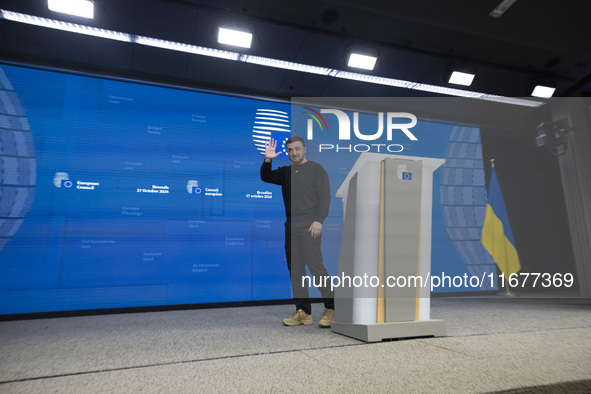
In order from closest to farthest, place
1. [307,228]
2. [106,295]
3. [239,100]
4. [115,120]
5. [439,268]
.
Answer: [307,228] → [106,295] → [115,120] → [239,100] → [439,268]

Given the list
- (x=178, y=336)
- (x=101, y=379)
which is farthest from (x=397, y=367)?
(x=178, y=336)

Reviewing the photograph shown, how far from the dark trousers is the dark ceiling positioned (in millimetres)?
1843

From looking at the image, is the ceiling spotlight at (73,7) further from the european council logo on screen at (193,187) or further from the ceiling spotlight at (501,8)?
the ceiling spotlight at (501,8)

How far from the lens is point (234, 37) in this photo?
10.4 feet

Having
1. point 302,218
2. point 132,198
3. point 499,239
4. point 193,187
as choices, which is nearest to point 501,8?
point 302,218

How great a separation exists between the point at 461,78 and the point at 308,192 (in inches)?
95.1

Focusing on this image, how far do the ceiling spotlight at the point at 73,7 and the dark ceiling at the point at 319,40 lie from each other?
0.06 metres

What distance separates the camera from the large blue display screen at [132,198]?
123 inches

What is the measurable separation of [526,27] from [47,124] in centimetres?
447

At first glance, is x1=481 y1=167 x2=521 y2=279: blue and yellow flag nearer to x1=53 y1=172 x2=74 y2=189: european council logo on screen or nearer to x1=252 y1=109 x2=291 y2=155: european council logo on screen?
x1=252 y1=109 x2=291 y2=155: european council logo on screen

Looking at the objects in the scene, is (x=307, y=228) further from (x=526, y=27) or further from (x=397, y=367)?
(x=526, y=27)

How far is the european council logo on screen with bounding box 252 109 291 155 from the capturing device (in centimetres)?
391

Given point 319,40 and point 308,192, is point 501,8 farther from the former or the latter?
point 308,192

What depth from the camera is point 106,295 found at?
3246 mm
